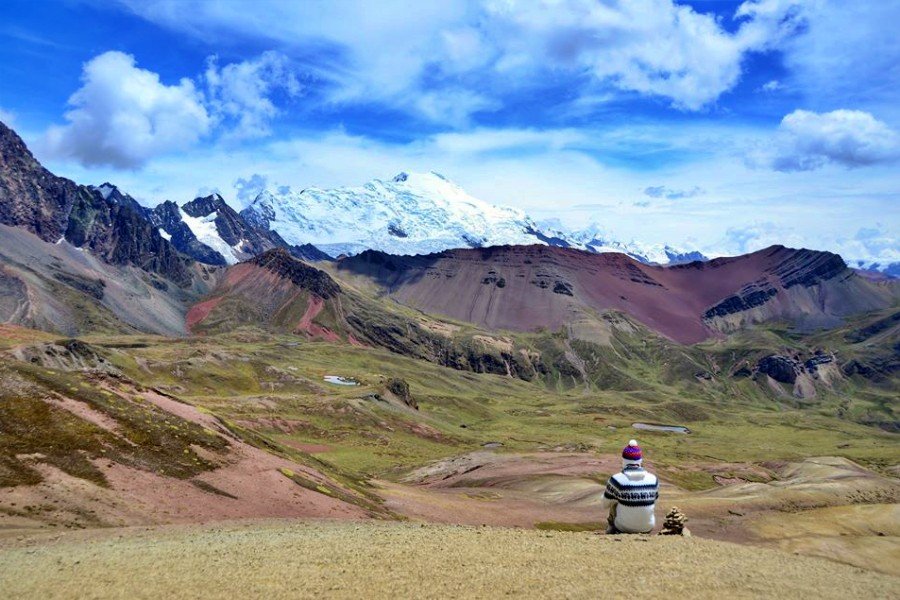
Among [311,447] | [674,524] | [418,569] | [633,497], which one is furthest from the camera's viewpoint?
[311,447]

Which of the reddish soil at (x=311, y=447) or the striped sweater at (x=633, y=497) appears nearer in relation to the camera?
the striped sweater at (x=633, y=497)

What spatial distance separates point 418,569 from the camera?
110 feet

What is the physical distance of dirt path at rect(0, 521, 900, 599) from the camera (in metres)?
30.8

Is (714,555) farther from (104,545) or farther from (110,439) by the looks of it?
(110,439)

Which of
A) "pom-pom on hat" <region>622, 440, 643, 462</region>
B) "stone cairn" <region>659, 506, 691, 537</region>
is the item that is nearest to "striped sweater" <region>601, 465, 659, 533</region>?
"pom-pom on hat" <region>622, 440, 643, 462</region>

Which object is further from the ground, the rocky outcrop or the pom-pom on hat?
the pom-pom on hat

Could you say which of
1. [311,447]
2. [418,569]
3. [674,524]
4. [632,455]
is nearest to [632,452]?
[632,455]

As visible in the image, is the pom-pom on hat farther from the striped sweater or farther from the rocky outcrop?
the rocky outcrop

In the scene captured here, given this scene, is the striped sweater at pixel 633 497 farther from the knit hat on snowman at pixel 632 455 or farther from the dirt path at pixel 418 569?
the dirt path at pixel 418 569

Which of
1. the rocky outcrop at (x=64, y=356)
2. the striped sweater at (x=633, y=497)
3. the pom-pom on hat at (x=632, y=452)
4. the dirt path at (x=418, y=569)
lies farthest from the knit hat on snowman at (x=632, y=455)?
the rocky outcrop at (x=64, y=356)

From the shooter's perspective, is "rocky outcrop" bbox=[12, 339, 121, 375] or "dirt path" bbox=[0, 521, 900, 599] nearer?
"dirt path" bbox=[0, 521, 900, 599]

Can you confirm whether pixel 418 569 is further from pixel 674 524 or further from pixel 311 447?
pixel 311 447

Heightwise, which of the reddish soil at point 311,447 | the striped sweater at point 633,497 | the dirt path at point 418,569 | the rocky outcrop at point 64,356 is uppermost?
the striped sweater at point 633,497

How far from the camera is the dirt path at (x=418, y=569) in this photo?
30.8 meters
